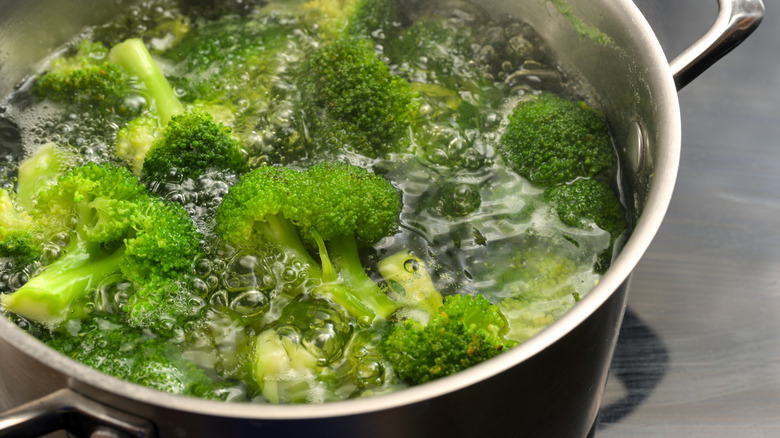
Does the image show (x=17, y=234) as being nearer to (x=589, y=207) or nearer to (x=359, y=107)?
(x=359, y=107)

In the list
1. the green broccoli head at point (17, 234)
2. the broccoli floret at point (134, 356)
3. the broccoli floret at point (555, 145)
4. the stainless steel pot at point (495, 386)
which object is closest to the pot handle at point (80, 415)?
the stainless steel pot at point (495, 386)

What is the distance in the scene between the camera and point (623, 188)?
4.00 ft

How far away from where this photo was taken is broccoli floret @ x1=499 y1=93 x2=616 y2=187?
1.20 m

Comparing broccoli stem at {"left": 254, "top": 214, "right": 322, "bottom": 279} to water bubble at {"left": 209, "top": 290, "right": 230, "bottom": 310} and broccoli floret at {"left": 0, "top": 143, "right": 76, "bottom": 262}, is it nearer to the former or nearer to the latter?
water bubble at {"left": 209, "top": 290, "right": 230, "bottom": 310}

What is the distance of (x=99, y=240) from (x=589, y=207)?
772 mm

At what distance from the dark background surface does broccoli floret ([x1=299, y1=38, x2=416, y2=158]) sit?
623mm

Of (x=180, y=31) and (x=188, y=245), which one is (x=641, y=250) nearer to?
(x=188, y=245)

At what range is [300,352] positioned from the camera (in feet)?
3.18

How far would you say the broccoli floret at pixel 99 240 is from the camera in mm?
999

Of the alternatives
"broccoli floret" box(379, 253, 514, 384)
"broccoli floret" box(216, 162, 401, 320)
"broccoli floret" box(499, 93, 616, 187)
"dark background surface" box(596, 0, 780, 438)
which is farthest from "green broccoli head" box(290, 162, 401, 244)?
"dark background surface" box(596, 0, 780, 438)

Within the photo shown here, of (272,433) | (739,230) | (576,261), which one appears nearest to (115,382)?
(272,433)

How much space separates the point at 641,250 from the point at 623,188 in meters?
0.48

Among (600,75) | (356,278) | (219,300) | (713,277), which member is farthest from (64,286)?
(713,277)

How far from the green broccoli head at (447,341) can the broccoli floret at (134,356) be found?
9.8 inches
